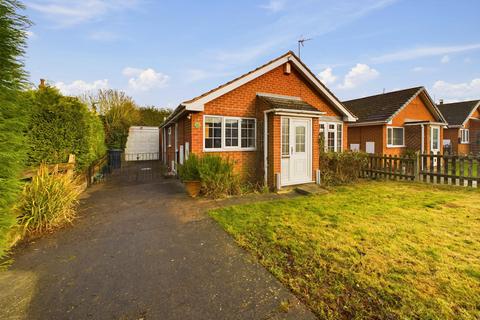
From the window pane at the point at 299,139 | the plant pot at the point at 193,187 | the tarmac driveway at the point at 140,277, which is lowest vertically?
the tarmac driveway at the point at 140,277

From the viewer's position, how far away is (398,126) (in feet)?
51.0

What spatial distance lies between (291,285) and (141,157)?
70.5ft

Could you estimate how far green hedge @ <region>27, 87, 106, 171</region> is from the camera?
250 inches

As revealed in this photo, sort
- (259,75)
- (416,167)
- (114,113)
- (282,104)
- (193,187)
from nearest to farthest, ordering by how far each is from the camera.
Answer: (193,187), (282,104), (259,75), (416,167), (114,113)

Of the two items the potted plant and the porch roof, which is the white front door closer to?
the porch roof

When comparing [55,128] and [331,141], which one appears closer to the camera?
[55,128]

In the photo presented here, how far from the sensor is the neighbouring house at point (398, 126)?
14888mm

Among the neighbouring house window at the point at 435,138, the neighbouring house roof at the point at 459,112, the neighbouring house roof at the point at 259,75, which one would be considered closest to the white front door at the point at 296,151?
the neighbouring house roof at the point at 259,75

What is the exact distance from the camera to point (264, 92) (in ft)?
30.3

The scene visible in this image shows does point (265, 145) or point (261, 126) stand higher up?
point (261, 126)

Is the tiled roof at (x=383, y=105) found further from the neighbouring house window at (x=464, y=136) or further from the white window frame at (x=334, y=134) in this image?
the neighbouring house window at (x=464, y=136)

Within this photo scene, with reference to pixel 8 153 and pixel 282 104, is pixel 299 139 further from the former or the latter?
A: pixel 8 153

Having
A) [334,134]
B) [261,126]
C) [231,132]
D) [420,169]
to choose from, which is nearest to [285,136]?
[261,126]

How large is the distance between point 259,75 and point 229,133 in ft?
9.08
